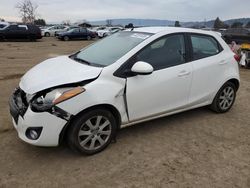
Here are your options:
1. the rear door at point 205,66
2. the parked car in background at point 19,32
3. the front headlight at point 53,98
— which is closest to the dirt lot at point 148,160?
the rear door at point 205,66

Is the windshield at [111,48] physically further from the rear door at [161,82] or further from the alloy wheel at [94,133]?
the alloy wheel at [94,133]

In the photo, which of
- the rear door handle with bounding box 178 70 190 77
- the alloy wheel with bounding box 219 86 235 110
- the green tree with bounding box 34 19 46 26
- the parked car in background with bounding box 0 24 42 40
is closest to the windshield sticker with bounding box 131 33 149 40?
the rear door handle with bounding box 178 70 190 77

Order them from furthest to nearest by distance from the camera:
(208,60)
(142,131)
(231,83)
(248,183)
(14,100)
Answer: (231,83), (208,60), (142,131), (14,100), (248,183)

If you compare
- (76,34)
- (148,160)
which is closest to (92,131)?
(148,160)

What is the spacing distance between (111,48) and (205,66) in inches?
62.8

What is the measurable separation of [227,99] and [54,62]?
3.23 metres

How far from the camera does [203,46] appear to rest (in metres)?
4.80

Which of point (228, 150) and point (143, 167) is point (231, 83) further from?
point (143, 167)

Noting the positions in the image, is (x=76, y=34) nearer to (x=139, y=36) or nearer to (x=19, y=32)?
(x=19, y=32)

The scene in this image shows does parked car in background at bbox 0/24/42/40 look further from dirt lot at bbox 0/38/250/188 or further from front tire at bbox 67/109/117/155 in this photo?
front tire at bbox 67/109/117/155

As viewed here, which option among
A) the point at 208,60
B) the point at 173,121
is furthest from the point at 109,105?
the point at 208,60

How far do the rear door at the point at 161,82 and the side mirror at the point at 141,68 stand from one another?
0.44ft

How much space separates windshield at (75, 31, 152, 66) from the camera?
3994mm

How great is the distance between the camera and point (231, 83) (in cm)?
525
